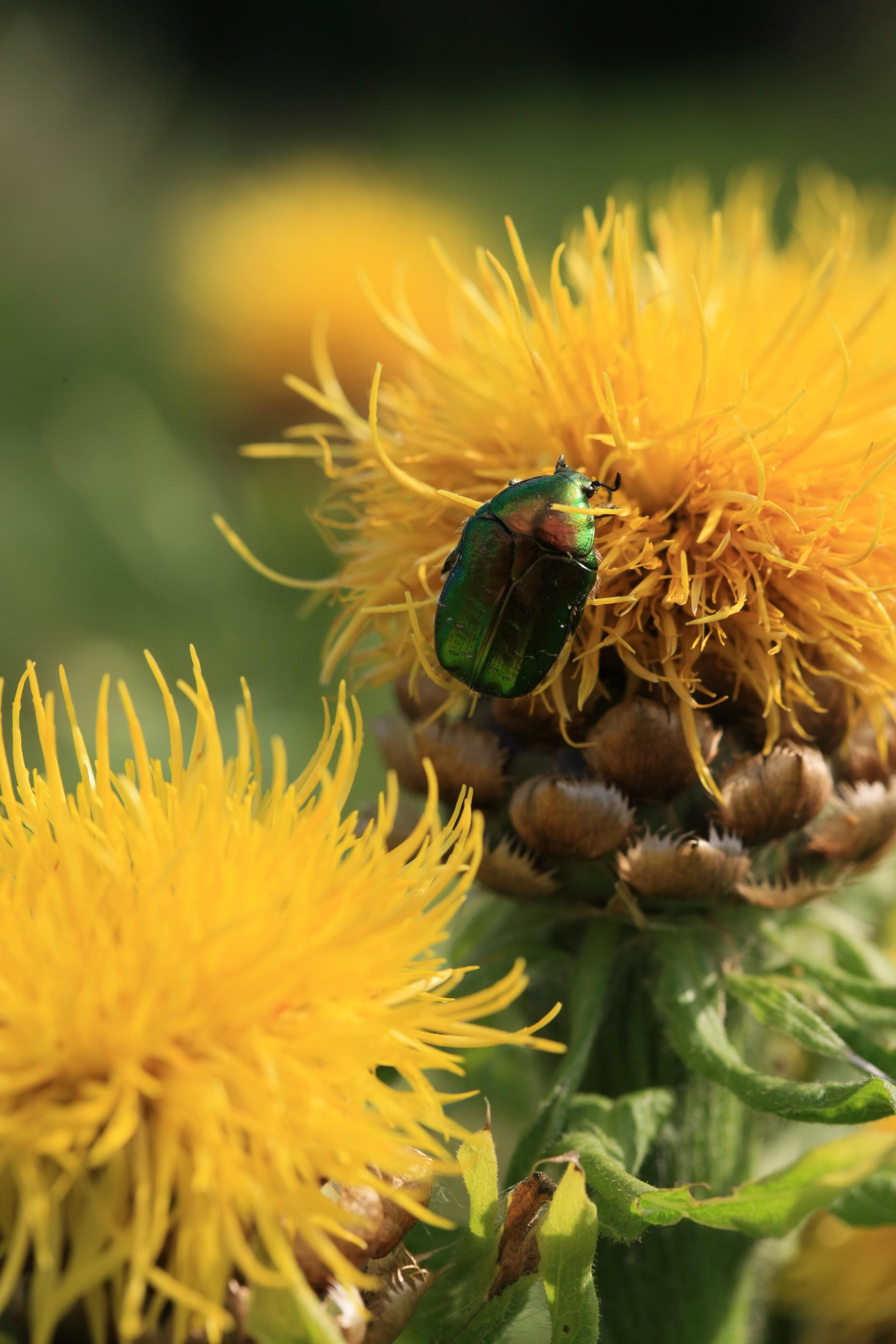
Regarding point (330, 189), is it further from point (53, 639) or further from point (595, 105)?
point (595, 105)

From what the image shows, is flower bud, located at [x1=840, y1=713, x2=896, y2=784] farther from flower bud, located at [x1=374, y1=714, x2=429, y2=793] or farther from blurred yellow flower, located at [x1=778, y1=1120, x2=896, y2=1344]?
blurred yellow flower, located at [x1=778, y1=1120, x2=896, y2=1344]

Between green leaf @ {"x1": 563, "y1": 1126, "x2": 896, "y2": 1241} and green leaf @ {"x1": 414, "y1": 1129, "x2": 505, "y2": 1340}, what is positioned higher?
green leaf @ {"x1": 563, "y1": 1126, "x2": 896, "y2": 1241}

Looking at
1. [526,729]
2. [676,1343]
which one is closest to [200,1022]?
[526,729]

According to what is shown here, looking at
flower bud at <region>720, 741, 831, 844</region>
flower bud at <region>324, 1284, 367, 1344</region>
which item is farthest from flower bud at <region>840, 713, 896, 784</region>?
flower bud at <region>324, 1284, 367, 1344</region>

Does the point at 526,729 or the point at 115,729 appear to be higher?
the point at 526,729

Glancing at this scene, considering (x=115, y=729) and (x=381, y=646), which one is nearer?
(x=381, y=646)

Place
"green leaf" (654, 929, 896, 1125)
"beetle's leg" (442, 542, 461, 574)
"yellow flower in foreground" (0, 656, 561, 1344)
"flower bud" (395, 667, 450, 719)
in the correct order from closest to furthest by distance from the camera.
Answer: "yellow flower in foreground" (0, 656, 561, 1344) < "green leaf" (654, 929, 896, 1125) < "beetle's leg" (442, 542, 461, 574) < "flower bud" (395, 667, 450, 719)

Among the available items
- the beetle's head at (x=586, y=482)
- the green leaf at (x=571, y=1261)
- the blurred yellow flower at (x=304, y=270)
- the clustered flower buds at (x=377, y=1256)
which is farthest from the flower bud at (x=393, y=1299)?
the blurred yellow flower at (x=304, y=270)
